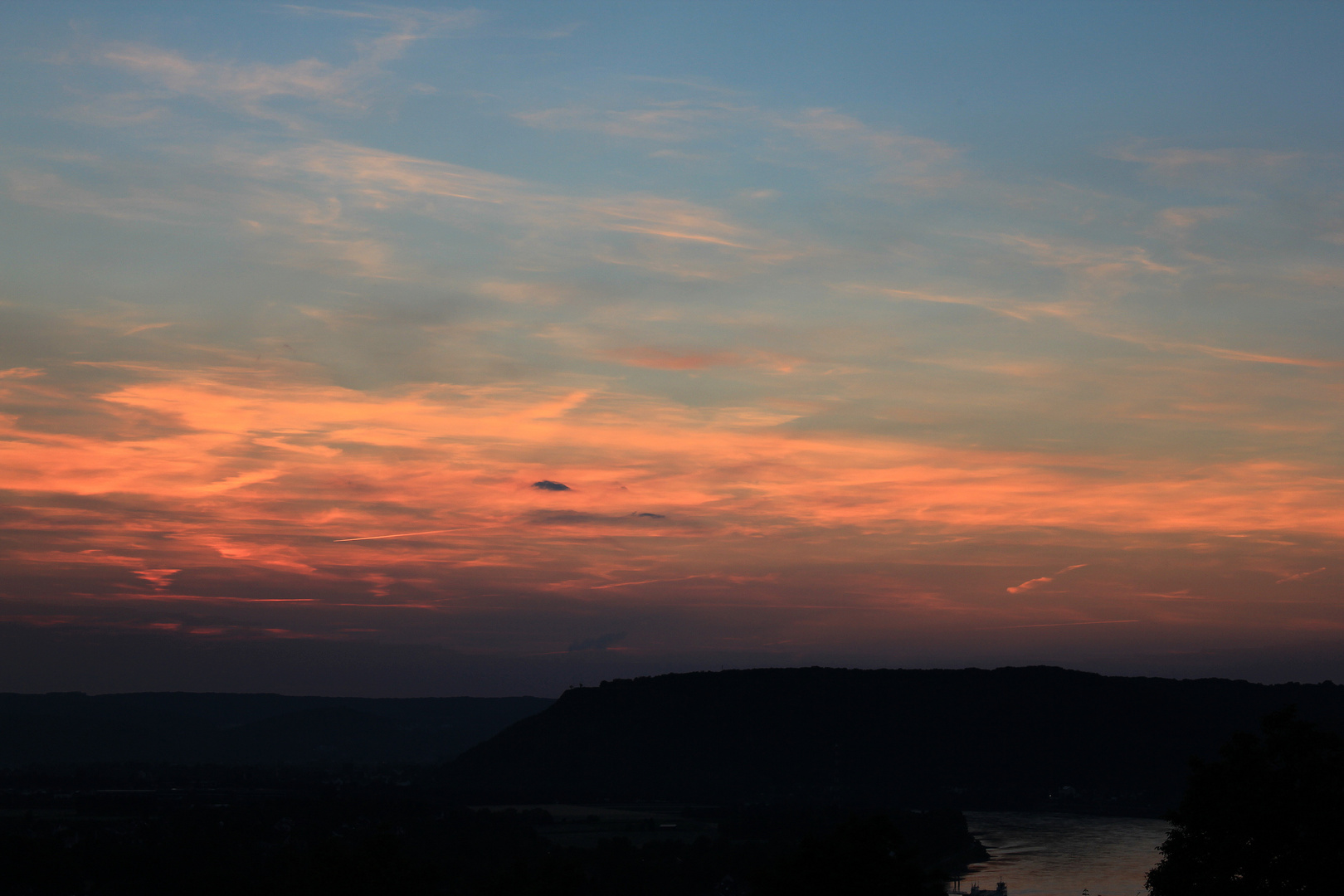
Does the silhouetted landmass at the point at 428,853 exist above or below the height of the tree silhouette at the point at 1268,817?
below

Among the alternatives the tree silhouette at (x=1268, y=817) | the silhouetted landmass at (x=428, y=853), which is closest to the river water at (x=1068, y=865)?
the silhouetted landmass at (x=428, y=853)

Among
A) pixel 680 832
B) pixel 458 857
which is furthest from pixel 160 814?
pixel 680 832

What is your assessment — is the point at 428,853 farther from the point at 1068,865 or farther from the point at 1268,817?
the point at 1268,817

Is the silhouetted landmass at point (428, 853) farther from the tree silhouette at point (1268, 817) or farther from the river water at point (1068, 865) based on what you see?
the tree silhouette at point (1268, 817)

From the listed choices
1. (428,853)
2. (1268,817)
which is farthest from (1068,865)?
(1268,817)

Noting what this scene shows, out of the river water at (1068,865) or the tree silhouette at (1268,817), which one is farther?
the river water at (1068,865)

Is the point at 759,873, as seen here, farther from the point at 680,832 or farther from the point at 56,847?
the point at 680,832

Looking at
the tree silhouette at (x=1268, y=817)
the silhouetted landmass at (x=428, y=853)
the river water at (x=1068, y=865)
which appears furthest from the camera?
the river water at (x=1068, y=865)

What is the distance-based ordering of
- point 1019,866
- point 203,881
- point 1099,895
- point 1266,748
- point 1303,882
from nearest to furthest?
point 1303,882
point 1266,748
point 203,881
point 1099,895
point 1019,866
